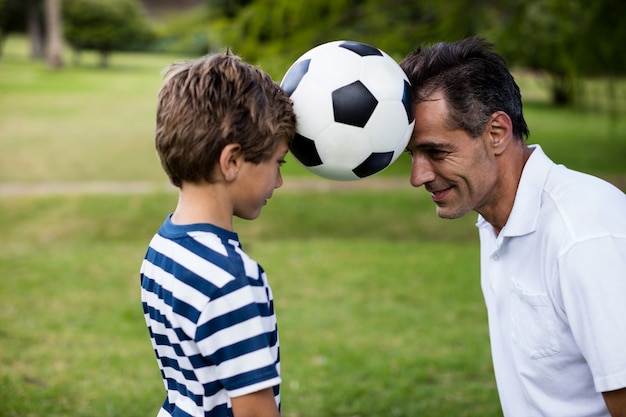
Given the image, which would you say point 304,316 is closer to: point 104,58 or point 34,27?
point 104,58

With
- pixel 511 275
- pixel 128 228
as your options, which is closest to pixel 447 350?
pixel 511 275

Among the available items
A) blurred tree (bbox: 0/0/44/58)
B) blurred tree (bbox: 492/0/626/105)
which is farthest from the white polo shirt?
blurred tree (bbox: 0/0/44/58)

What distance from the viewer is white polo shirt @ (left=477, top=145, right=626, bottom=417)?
6.91 feet

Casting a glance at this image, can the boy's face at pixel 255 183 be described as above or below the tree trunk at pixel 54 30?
below

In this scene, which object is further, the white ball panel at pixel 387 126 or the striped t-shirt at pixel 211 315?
the white ball panel at pixel 387 126

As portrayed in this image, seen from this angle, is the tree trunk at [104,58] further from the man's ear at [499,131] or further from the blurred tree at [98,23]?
the man's ear at [499,131]

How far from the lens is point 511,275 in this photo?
2.57 m

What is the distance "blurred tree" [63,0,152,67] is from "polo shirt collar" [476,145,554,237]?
48249mm

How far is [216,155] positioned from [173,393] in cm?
73

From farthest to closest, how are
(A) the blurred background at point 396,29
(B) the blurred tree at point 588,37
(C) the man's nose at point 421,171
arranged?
(A) the blurred background at point 396,29
(B) the blurred tree at point 588,37
(C) the man's nose at point 421,171

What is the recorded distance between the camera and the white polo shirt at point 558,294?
6.91ft

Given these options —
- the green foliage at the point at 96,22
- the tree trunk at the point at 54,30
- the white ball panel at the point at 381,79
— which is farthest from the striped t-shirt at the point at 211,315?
the green foliage at the point at 96,22

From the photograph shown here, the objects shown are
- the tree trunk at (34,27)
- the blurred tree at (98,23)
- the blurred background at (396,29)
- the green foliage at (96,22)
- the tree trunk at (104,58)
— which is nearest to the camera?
the blurred background at (396,29)

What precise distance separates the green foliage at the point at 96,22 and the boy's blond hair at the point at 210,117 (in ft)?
162
